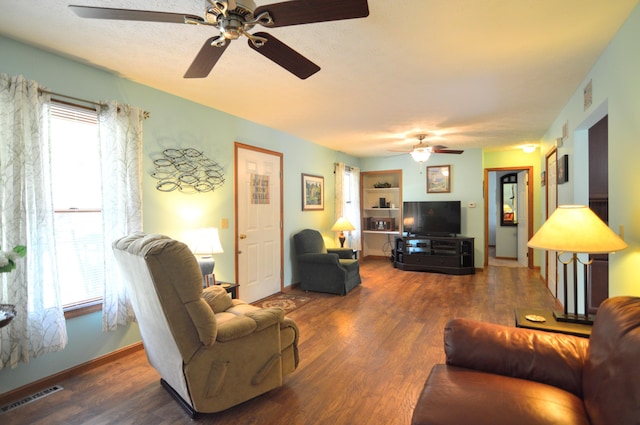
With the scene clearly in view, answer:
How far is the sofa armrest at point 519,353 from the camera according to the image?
5.35 feet

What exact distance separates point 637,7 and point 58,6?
10.9 ft

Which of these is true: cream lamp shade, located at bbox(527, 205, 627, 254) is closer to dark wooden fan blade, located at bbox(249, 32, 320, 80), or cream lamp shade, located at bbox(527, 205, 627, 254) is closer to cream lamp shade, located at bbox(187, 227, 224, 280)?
dark wooden fan blade, located at bbox(249, 32, 320, 80)

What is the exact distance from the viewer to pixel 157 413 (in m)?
2.14

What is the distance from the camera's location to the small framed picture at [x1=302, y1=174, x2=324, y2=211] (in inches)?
222

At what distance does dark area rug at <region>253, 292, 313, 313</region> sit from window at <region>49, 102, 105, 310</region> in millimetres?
2080

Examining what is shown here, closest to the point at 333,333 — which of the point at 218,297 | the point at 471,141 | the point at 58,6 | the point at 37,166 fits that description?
the point at 218,297

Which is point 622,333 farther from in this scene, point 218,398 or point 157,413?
point 157,413

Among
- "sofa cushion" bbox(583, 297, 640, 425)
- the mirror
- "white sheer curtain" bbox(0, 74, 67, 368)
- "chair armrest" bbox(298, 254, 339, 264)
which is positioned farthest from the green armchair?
the mirror

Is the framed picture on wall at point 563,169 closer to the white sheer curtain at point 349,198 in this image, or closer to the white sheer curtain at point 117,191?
the white sheer curtain at point 349,198

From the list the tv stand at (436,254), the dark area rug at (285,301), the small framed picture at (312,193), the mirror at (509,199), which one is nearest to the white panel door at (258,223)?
the dark area rug at (285,301)

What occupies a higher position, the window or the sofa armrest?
the window

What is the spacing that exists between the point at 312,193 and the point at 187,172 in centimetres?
265

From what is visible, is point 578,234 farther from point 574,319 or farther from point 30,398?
point 30,398

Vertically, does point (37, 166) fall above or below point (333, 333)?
above
